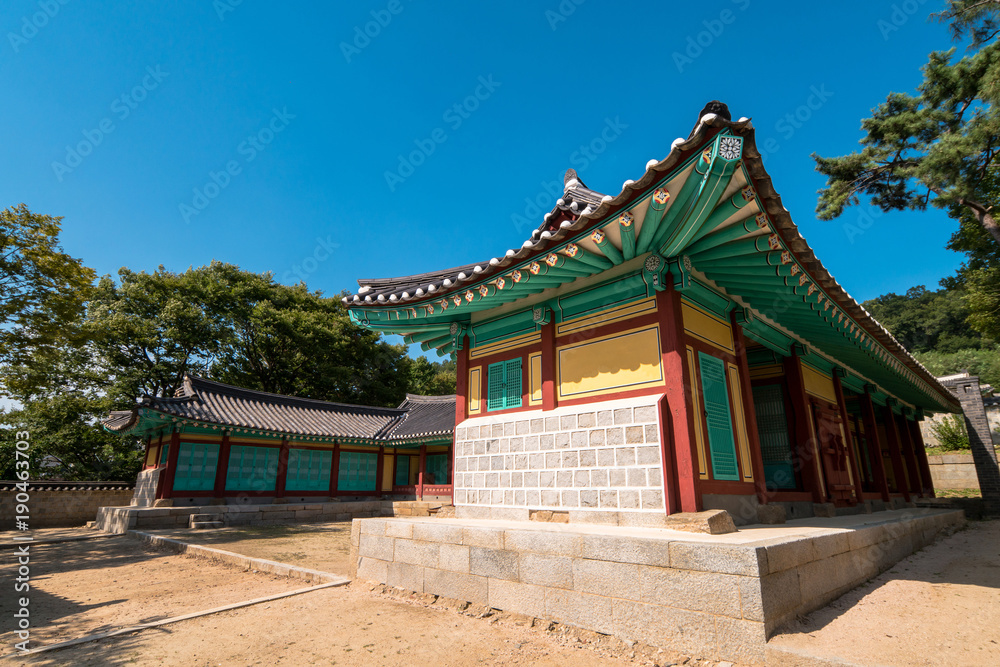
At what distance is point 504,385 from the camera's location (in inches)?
313

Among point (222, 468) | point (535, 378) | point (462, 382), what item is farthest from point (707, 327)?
point (222, 468)

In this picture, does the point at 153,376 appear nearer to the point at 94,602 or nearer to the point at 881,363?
the point at 94,602

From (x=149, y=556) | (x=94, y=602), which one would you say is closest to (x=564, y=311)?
(x=94, y=602)

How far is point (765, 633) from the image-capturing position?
3350 mm

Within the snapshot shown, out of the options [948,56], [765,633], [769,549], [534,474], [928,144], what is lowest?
[765,633]

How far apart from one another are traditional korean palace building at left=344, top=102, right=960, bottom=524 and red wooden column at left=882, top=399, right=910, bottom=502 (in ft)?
21.9

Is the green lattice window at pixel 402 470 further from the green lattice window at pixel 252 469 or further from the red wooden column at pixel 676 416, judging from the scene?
the red wooden column at pixel 676 416

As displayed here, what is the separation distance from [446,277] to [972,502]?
18862 mm

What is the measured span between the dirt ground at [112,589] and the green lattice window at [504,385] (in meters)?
4.00

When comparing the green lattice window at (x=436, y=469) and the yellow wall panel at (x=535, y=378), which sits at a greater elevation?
the yellow wall panel at (x=535, y=378)

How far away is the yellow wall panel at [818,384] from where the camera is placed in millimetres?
9594

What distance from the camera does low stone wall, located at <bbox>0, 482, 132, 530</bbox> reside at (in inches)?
715

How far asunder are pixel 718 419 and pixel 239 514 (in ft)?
56.5

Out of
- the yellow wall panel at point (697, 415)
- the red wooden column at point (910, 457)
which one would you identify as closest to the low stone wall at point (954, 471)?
the red wooden column at point (910, 457)
